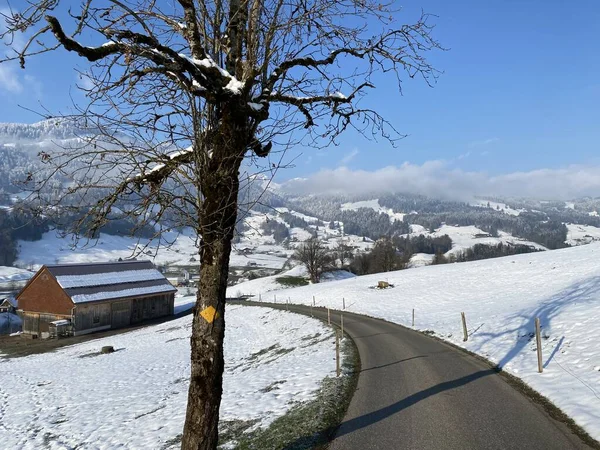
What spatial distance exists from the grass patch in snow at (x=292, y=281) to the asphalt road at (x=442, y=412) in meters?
71.0

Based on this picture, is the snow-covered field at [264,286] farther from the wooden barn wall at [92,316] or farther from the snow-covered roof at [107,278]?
the wooden barn wall at [92,316]

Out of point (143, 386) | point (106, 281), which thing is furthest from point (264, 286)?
point (143, 386)

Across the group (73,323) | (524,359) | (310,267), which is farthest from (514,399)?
(310,267)

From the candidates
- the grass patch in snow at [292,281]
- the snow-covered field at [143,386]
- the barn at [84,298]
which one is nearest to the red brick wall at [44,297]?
the barn at [84,298]

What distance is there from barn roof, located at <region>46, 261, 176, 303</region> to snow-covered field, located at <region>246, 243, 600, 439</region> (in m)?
24.0

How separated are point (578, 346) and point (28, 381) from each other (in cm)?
3005

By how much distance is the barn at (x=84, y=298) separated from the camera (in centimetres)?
4878

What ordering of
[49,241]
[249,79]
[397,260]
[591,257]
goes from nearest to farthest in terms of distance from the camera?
[249,79] → [591,257] → [397,260] → [49,241]

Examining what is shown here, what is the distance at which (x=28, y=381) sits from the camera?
83.3 ft

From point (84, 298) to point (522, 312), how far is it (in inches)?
1871

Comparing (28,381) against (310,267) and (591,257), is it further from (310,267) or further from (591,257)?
(310,267)

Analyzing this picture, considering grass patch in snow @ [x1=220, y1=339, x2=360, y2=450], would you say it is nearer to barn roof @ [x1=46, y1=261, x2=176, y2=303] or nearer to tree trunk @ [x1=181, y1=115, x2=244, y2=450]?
tree trunk @ [x1=181, y1=115, x2=244, y2=450]

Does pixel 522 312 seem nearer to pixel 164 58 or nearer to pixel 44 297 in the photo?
Result: pixel 164 58

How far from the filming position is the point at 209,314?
5.65 meters
